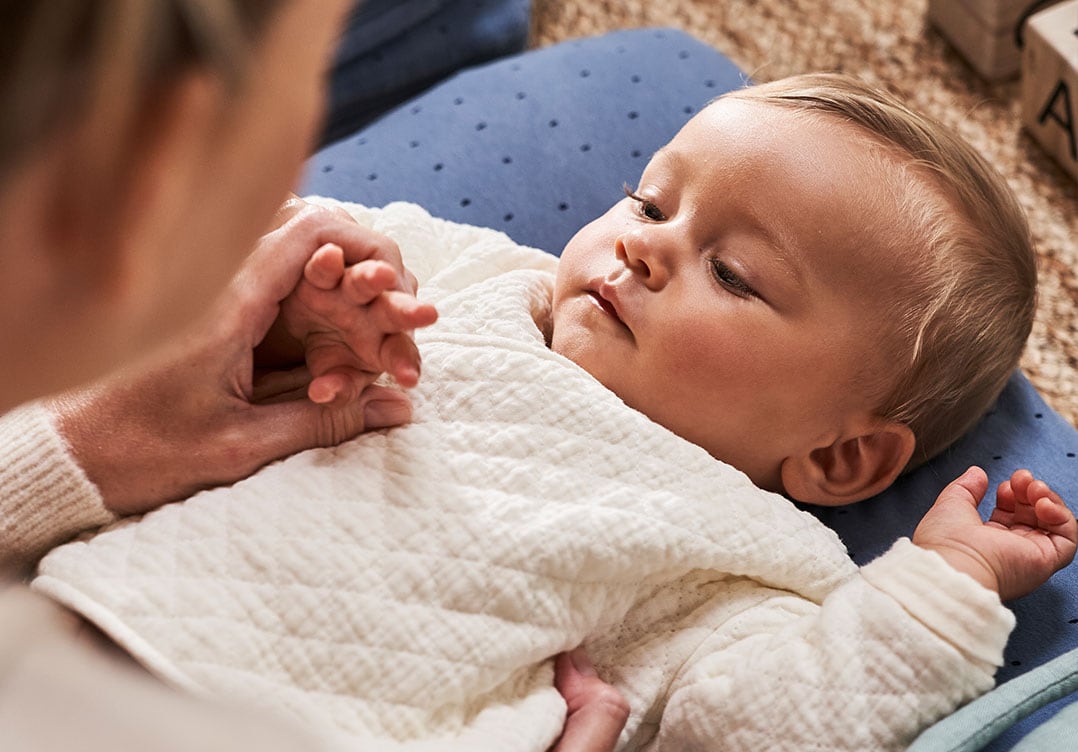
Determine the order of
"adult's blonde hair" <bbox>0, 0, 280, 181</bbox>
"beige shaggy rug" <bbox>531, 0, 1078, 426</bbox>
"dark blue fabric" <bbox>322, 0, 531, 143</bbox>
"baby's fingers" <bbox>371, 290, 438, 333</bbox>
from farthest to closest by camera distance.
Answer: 1. "dark blue fabric" <bbox>322, 0, 531, 143</bbox>
2. "beige shaggy rug" <bbox>531, 0, 1078, 426</bbox>
3. "baby's fingers" <bbox>371, 290, 438, 333</bbox>
4. "adult's blonde hair" <bbox>0, 0, 280, 181</bbox>

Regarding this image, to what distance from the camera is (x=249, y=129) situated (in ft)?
1.46

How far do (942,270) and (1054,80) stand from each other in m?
0.77

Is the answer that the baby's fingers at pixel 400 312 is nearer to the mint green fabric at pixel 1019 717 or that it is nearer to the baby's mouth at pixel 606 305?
the baby's mouth at pixel 606 305

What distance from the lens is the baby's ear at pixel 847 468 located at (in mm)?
1060

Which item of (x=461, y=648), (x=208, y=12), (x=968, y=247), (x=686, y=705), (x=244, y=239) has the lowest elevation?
(x=686, y=705)

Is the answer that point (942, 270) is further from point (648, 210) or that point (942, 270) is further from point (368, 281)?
point (368, 281)

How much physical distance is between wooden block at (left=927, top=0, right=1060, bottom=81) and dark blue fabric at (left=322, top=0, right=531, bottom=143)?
2.32ft

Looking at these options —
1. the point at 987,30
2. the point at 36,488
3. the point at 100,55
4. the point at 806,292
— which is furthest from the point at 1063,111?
the point at 100,55

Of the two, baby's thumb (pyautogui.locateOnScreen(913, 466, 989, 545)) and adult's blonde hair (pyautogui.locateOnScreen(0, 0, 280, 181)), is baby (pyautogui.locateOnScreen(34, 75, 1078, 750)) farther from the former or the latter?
adult's blonde hair (pyautogui.locateOnScreen(0, 0, 280, 181))

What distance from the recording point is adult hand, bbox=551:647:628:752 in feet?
2.84

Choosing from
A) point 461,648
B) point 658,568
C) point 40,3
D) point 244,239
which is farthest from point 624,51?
point 40,3

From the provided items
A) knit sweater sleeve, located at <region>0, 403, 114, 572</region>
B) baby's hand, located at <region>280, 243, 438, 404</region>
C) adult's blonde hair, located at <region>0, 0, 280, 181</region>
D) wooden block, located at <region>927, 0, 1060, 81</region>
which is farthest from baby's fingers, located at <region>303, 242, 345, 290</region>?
wooden block, located at <region>927, 0, 1060, 81</region>

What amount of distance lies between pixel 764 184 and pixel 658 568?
1.16 ft

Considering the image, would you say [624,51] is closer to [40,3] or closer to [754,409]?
[754,409]
